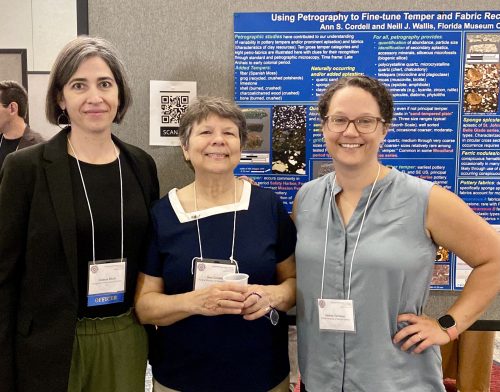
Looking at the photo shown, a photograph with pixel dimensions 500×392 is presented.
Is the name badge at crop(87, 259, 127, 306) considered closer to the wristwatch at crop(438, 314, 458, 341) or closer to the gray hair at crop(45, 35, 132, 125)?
the gray hair at crop(45, 35, 132, 125)

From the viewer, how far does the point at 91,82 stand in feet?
5.11

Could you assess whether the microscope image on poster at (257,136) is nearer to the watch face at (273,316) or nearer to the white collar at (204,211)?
the white collar at (204,211)

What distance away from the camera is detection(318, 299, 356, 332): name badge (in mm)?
1454

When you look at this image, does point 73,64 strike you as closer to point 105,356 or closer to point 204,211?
point 204,211

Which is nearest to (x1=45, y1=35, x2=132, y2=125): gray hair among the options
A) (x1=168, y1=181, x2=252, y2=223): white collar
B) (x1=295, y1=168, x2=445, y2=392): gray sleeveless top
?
(x1=168, y1=181, x2=252, y2=223): white collar

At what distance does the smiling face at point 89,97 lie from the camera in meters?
1.54

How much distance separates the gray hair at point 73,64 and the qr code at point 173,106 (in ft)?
1.58

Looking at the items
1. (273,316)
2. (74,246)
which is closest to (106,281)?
(74,246)

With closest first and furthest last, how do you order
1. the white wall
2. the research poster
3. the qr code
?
the research poster → the qr code → the white wall

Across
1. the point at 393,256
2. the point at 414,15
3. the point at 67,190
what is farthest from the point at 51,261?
the point at 414,15

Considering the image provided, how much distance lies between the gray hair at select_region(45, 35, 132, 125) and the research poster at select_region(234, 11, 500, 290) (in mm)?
631

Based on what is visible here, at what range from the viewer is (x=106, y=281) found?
1.56m

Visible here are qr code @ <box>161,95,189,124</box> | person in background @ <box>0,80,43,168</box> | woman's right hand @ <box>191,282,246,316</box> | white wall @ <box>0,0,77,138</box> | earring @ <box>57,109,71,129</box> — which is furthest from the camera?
white wall @ <box>0,0,77,138</box>

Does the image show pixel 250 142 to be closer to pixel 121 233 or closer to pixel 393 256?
pixel 121 233
